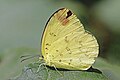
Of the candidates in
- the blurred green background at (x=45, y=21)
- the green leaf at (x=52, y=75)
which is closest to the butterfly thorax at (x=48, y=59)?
the green leaf at (x=52, y=75)

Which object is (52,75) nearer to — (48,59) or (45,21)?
(48,59)

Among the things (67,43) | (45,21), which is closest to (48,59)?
(67,43)

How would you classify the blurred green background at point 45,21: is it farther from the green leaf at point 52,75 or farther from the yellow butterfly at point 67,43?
the green leaf at point 52,75

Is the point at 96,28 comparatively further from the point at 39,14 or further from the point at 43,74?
the point at 43,74

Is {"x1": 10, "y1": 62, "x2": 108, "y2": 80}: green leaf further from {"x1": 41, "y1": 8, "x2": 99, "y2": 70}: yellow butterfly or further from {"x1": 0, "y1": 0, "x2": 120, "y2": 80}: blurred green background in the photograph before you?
{"x1": 0, "y1": 0, "x2": 120, "y2": 80}: blurred green background

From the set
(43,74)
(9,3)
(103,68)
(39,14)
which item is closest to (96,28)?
(39,14)
